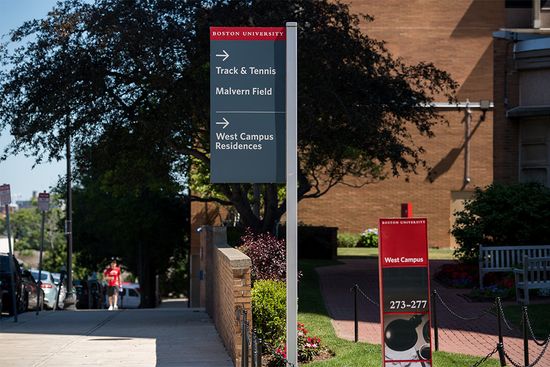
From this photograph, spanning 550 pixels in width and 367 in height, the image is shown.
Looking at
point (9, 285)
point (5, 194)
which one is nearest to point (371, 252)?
point (9, 285)

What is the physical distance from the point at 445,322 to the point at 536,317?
1544 mm

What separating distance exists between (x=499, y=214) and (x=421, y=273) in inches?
568

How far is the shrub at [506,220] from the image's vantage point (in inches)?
933

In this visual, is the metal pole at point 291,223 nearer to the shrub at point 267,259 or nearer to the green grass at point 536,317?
the green grass at point 536,317

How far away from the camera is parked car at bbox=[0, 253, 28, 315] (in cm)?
2495

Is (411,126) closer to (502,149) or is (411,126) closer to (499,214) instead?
(502,149)

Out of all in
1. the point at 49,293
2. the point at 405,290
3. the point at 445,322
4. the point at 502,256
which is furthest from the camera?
the point at 49,293

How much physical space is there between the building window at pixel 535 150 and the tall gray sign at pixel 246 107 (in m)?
19.0

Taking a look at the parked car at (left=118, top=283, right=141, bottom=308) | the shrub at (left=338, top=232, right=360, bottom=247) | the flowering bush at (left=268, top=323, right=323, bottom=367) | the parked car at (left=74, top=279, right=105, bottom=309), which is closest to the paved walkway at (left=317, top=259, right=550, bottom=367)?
the flowering bush at (left=268, top=323, right=323, bottom=367)

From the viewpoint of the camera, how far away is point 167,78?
2397 cm

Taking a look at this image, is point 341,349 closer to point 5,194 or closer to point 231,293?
point 231,293

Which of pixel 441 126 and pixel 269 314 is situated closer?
pixel 269 314

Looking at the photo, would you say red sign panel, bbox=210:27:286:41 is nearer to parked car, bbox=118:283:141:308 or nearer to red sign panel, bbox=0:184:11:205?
red sign panel, bbox=0:184:11:205

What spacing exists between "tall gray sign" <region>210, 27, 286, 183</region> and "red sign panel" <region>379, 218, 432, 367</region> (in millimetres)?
1442
